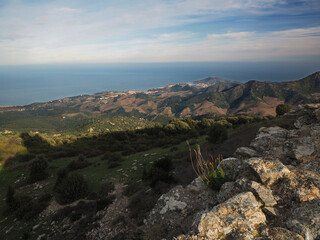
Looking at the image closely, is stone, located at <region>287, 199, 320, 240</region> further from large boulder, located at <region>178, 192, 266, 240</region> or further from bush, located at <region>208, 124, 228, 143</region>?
bush, located at <region>208, 124, 228, 143</region>

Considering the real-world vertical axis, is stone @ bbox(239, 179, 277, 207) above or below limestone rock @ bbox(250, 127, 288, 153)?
below

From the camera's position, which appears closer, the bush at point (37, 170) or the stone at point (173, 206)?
the stone at point (173, 206)

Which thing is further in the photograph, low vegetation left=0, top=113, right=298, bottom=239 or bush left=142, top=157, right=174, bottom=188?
bush left=142, top=157, right=174, bottom=188

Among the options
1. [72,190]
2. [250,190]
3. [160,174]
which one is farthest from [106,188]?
[250,190]

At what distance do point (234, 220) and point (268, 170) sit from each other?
2065mm

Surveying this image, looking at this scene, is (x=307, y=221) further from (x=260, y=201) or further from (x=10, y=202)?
(x=10, y=202)

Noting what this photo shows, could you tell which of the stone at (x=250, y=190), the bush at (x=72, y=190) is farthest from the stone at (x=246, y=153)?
the bush at (x=72, y=190)

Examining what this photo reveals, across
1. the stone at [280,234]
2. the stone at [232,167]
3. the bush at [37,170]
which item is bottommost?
the bush at [37,170]

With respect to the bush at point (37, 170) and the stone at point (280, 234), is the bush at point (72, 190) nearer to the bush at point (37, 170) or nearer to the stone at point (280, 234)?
the bush at point (37, 170)

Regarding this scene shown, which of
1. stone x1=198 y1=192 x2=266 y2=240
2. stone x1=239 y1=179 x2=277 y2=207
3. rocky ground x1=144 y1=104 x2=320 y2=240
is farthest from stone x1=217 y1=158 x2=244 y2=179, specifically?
stone x1=198 y1=192 x2=266 y2=240

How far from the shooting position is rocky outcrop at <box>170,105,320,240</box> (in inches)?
124

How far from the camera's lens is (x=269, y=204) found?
3.89 m

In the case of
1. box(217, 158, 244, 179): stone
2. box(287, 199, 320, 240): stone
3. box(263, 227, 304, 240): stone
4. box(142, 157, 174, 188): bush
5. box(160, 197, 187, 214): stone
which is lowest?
box(142, 157, 174, 188): bush

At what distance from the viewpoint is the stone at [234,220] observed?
325cm
